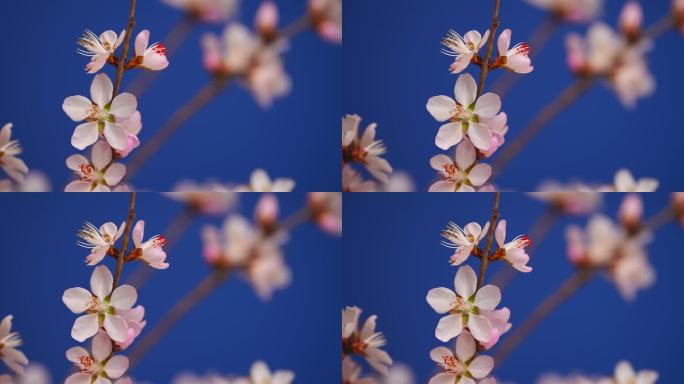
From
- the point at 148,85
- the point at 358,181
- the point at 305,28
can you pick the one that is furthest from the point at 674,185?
the point at 148,85

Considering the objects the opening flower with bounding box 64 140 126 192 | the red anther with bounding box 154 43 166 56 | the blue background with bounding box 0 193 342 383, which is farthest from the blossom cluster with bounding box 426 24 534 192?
the opening flower with bounding box 64 140 126 192

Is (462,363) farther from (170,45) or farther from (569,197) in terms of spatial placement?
(170,45)

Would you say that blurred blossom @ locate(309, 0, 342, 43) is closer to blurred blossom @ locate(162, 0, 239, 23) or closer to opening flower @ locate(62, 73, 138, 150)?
blurred blossom @ locate(162, 0, 239, 23)

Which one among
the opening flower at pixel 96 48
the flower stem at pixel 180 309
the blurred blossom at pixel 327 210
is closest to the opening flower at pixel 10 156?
the opening flower at pixel 96 48

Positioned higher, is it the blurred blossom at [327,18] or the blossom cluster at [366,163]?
→ the blurred blossom at [327,18]

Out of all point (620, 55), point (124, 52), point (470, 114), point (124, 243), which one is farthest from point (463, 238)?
point (124, 52)

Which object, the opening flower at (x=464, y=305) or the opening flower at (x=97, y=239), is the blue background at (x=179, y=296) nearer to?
the opening flower at (x=97, y=239)

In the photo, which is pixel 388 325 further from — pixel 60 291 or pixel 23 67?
pixel 23 67
